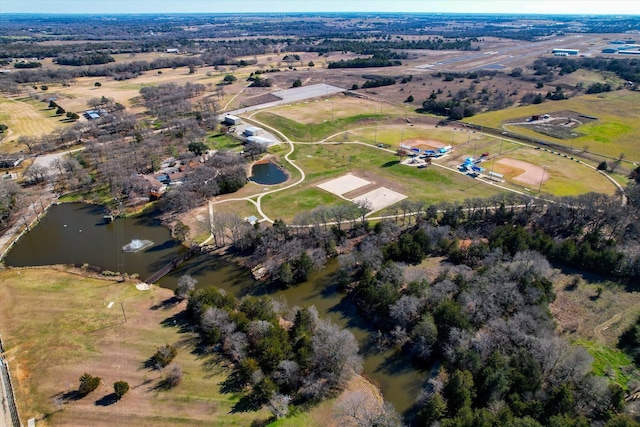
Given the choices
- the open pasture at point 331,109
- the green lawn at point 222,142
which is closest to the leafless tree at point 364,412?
the green lawn at point 222,142

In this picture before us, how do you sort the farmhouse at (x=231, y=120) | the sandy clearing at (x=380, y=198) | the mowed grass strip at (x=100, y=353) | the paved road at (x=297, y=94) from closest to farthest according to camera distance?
the mowed grass strip at (x=100, y=353), the sandy clearing at (x=380, y=198), the farmhouse at (x=231, y=120), the paved road at (x=297, y=94)

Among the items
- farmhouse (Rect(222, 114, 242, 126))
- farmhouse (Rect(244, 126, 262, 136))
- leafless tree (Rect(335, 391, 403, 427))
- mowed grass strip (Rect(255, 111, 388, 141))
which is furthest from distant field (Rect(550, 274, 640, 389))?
farmhouse (Rect(222, 114, 242, 126))

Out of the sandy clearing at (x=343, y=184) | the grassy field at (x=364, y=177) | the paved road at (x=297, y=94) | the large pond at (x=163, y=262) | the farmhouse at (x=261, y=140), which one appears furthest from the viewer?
the paved road at (x=297, y=94)

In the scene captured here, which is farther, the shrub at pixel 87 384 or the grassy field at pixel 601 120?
the grassy field at pixel 601 120

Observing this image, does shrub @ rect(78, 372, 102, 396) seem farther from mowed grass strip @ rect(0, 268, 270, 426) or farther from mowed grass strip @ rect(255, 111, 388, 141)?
mowed grass strip @ rect(255, 111, 388, 141)

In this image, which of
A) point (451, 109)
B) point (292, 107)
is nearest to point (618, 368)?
point (451, 109)

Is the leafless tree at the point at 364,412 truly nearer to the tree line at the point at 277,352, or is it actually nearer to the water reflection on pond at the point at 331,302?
the tree line at the point at 277,352
